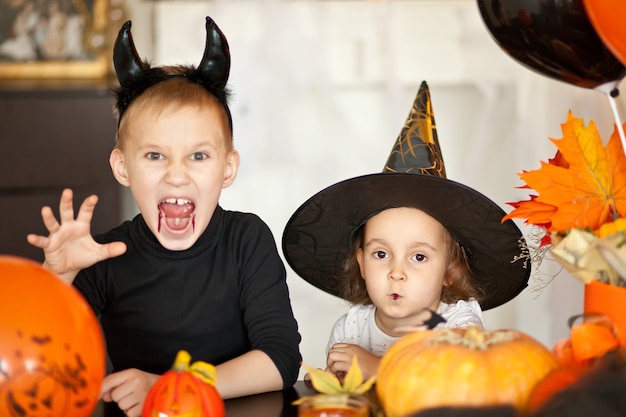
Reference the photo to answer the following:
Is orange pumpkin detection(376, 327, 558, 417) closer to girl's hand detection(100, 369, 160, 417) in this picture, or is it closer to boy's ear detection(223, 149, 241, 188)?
girl's hand detection(100, 369, 160, 417)

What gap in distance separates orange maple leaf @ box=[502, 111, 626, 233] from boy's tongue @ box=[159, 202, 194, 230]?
494 millimetres

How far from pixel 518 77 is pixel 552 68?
6.83ft

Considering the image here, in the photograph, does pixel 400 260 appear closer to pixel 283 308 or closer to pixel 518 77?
pixel 283 308

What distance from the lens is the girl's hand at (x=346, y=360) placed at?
1.25 meters

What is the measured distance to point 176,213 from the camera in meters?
1.24

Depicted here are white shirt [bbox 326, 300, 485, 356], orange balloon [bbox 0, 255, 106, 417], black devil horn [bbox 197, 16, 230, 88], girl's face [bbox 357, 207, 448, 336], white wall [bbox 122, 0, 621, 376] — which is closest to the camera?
orange balloon [bbox 0, 255, 106, 417]

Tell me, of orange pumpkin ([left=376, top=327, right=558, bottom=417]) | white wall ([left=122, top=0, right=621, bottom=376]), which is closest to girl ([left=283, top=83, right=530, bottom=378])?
orange pumpkin ([left=376, top=327, right=558, bottom=417])

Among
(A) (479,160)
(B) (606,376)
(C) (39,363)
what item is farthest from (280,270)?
(A) (479,160)

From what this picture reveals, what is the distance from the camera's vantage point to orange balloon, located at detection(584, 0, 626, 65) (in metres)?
0.91

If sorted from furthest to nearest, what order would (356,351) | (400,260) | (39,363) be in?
(400,260) → (356,351) → (39,363)

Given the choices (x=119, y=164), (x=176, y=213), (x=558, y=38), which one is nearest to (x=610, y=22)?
(x=558, y=38)

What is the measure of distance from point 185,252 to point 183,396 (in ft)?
1.66

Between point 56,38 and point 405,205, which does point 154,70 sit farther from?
point 56,38

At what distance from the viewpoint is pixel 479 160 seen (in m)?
3.17
